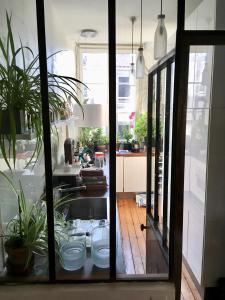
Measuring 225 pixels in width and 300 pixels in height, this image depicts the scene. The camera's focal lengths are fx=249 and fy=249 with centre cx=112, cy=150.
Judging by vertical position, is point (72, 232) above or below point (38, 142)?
below

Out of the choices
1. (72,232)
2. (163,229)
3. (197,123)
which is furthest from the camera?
(197,123)

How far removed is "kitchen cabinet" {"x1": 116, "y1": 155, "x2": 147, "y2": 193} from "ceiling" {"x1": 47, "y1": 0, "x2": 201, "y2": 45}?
184 cm

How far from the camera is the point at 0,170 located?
1.33 metres

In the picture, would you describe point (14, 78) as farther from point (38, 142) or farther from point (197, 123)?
point (197, 123)

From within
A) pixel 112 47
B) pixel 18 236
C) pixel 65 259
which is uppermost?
pixel 112 47

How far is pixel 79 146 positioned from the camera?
3465 mm

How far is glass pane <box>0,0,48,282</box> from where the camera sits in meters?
1.17

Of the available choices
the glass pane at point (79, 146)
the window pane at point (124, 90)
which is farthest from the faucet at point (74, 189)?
the window pane at point (124, 90)

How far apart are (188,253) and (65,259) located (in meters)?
1.38

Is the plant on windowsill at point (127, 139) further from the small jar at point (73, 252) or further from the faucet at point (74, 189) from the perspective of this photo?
the small jar at point (73, 252)

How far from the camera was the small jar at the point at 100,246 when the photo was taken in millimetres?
1438

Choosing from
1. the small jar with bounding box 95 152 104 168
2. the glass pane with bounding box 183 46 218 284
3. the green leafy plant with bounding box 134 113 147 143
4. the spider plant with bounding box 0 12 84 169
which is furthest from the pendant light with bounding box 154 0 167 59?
the green leafy plant with bounding box 134 113 147 143

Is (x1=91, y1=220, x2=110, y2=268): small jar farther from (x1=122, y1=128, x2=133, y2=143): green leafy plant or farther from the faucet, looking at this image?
(x1=122, y1=128, x2=133, y2=143): green leafy plant

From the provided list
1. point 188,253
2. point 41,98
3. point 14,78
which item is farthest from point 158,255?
point 14,78
